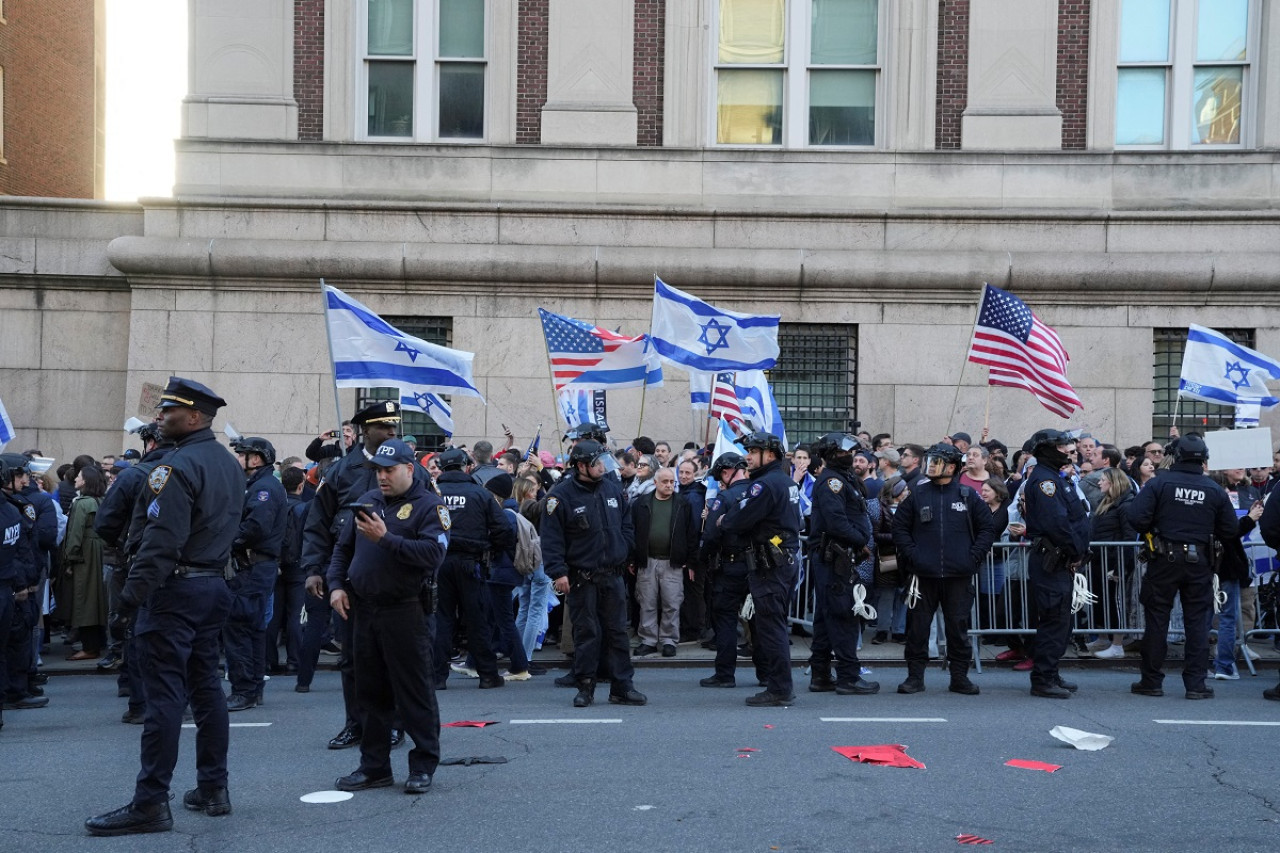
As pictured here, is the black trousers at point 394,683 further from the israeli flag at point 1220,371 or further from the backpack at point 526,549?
the israeli flag at point 1220,371

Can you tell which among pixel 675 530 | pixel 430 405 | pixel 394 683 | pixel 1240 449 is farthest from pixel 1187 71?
pixel 394 683

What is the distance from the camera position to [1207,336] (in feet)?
47.0

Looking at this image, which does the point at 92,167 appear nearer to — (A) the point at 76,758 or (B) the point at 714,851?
(A) the point at 76,758

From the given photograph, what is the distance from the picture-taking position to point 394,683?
23.0 ft

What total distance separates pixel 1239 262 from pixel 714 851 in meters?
14.2

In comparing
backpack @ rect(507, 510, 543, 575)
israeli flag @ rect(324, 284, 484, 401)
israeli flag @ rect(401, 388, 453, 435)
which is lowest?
backpack @ rect(507, 510, 543, 575)

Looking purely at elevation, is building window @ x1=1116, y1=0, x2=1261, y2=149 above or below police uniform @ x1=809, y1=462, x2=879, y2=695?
above

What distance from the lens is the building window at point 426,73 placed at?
18.7 m

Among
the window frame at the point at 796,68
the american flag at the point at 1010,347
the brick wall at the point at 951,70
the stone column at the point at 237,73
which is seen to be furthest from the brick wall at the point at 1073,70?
the stone column at the point at 237,73

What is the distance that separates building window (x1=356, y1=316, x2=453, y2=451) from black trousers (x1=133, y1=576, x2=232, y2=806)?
36.8 feet

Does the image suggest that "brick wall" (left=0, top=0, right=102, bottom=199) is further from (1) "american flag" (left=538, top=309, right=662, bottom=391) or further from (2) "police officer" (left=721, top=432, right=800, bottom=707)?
(2) "police officer" (left=721, top=432, right=800, bottom=707)

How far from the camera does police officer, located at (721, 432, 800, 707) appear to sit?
9.88m

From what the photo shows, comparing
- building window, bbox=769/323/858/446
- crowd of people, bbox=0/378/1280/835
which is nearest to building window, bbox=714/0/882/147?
building window, bbox=769/323/858/446

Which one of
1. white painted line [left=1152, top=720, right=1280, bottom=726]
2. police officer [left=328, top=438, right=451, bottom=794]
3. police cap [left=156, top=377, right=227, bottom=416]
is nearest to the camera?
police cap [left=156, top=377, right=227, bottom=416]
